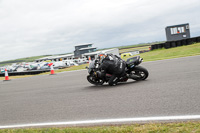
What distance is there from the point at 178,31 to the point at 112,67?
2969 centimetres

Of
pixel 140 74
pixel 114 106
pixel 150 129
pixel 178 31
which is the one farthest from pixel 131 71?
pixel 178 31

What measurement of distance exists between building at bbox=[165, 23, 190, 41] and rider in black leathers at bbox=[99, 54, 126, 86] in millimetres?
28892

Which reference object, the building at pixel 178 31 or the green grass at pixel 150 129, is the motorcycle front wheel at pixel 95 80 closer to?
the green grass at pixel 150 129

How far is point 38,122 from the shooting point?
5.04m

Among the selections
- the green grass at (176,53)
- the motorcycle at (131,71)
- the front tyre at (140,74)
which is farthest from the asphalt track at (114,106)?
the green grass at (176,53)

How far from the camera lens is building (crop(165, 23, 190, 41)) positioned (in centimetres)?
3444

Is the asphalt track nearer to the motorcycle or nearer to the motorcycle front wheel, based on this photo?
the motorcycle

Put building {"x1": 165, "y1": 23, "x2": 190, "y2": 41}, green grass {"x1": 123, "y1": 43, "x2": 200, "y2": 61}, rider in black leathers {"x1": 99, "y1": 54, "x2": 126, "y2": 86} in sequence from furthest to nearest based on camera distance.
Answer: building {"x1": 165, "y1": 23, "x2": 190, "y2": 41}
green grass {"x1": 123, "y1": 43, "x2": 200, "y2": 61}
rider in black leathers {"x1": 99, "y1": 54, "x2": 126, "y2": 86}

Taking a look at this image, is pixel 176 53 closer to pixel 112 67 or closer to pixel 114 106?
pixel 112 67

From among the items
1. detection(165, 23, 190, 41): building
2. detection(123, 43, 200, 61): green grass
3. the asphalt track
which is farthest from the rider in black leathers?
detection(165, 23, 190, 41): building

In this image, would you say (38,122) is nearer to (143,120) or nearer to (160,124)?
(143,120)

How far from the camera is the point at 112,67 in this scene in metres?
7.93

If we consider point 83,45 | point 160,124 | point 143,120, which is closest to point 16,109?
point 143,120

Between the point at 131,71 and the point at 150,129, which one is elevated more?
the point at 131,71
